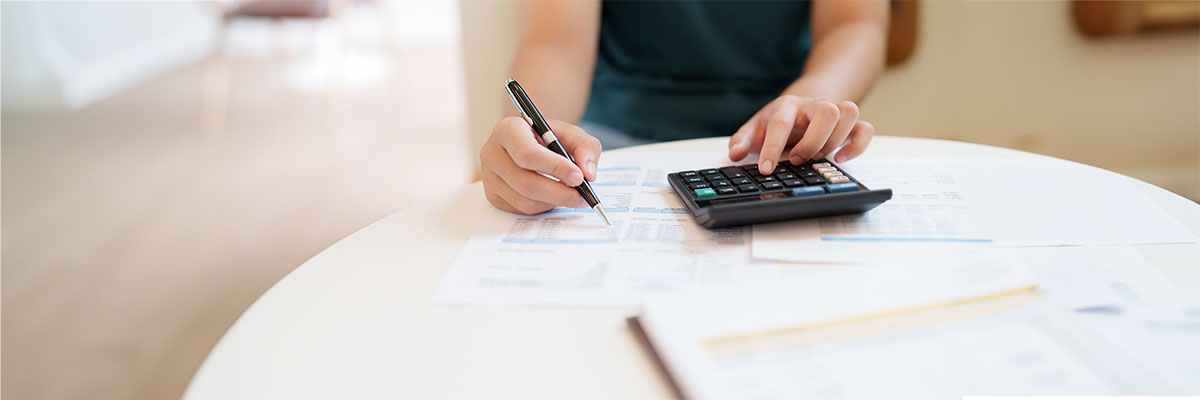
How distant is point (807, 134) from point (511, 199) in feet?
0.77

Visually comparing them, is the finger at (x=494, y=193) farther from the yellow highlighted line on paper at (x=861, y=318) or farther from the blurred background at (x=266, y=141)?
the blurred background at (x=266, y=141)

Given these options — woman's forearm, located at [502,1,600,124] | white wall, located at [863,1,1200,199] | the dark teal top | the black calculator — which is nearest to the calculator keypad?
the black calculator

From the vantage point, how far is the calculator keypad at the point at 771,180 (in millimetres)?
509

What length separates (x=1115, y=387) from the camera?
316 millimetres

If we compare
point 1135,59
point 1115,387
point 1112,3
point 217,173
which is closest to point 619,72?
point 1115,387

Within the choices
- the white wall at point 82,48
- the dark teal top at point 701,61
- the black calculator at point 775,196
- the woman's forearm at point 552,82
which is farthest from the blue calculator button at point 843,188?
the white wall at point 82,48

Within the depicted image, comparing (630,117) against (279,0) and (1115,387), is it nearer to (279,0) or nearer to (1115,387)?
(1115,387)

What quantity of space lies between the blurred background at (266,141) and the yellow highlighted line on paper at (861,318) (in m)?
1.05

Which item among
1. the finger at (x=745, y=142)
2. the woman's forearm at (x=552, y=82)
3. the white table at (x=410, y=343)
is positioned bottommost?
the white table at (x=410, y=343)

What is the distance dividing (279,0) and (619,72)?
1.98 metres

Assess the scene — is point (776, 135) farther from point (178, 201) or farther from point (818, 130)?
point (178, 201)

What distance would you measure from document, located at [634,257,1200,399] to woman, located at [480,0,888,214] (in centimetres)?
38

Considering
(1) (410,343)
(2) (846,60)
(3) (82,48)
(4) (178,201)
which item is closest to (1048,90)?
(2) (846,60)

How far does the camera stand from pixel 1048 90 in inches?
57.2
